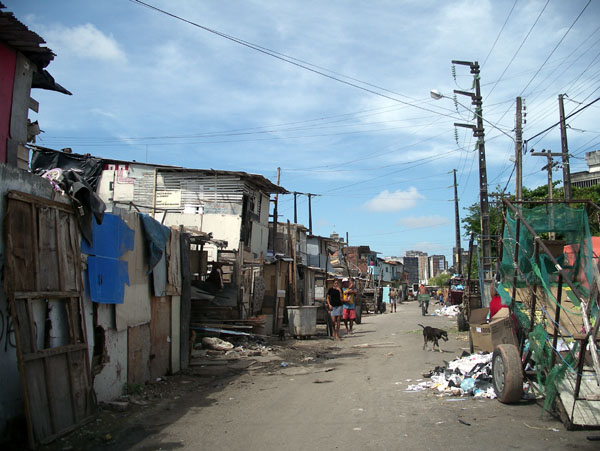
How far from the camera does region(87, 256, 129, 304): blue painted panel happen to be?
7.38 metres

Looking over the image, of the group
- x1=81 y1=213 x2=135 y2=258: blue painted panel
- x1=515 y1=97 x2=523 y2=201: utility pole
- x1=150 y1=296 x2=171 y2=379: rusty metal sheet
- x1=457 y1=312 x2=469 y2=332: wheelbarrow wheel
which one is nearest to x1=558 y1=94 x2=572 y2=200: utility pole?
x1=515 y1=97 x2=523 y2=201: utility pole

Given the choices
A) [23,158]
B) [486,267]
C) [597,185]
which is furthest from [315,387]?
[597,185]

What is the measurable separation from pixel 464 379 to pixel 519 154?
14.6 m

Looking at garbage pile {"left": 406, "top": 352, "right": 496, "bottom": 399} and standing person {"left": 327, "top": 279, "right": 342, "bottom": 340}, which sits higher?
standing person {"left": 327, "top": 279, "right": 342, "bottom": 340}

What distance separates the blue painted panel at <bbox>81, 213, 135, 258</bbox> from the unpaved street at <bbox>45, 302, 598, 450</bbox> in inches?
93.7

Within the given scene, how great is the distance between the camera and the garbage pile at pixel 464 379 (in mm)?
8117

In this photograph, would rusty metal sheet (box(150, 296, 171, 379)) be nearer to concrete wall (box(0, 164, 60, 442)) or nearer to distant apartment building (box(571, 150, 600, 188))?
concrete wall (box(0, 164, 60, 442))

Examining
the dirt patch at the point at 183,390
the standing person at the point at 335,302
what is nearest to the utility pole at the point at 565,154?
the standing person at the point at 335,302

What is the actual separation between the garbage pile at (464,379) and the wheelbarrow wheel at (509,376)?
462 mm

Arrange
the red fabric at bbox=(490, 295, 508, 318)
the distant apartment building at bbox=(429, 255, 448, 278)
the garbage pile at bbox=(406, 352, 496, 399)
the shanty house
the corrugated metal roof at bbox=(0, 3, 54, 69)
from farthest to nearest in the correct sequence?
1. the distant apartment building at bbox=(429, 255, 448, 278)
2. the red fabric at bbox=(490, 295, 508, 318)
3. the shanty house
4. the corrugated metal roof at bbox=(0, 3, 54, 69)
5. the garbage pile at bbox=(406, 352, 496, 399)

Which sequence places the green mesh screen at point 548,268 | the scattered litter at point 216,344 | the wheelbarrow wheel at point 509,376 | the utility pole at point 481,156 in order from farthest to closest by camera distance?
the utility pole at point 481,156, the scattered litter at point 216,344, the wheelbarrow wheel at point 509,376, the green mesh screen at point 548,268

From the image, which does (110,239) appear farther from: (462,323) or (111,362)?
(462,323)

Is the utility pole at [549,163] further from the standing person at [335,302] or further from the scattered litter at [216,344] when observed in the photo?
the scattered litter at [216,344]

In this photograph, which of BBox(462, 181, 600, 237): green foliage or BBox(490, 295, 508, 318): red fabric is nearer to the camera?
BBox(490, 295, 508, 318): red fabric
